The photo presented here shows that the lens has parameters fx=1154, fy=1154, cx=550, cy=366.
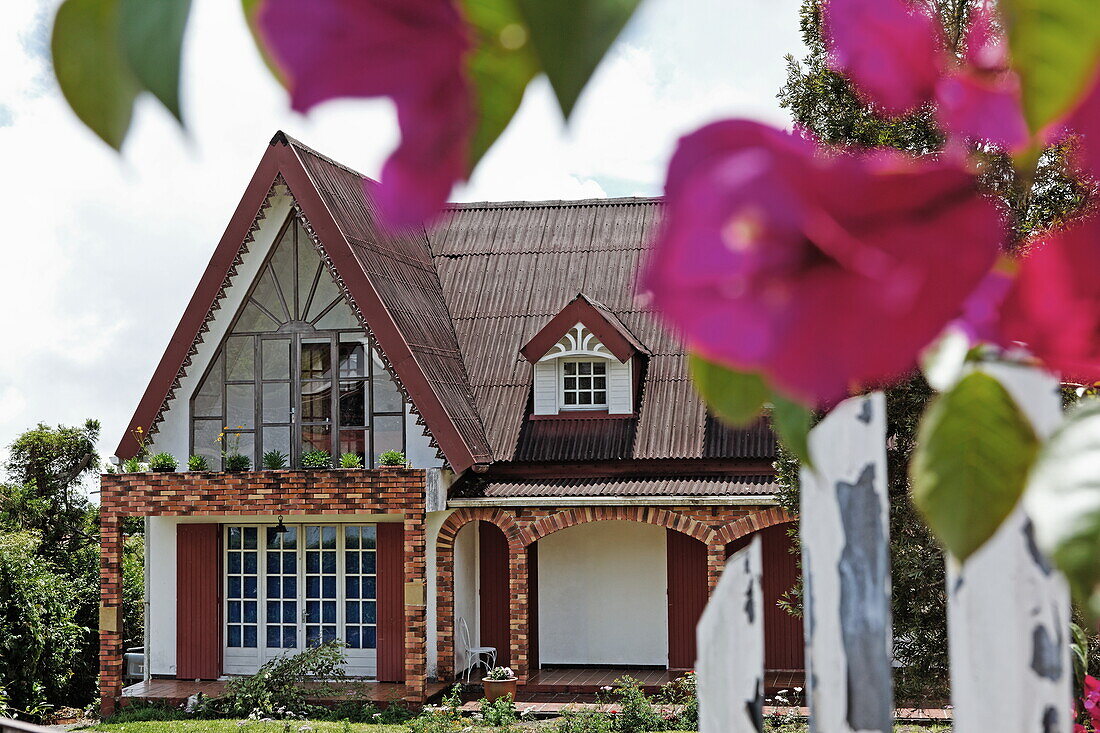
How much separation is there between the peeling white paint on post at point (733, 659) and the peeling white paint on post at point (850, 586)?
0.30ft

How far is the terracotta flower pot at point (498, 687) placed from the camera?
1191cm

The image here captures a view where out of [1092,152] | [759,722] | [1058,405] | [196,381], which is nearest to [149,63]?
[1092,152]

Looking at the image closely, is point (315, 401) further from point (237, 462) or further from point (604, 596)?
A: point (604, 596)

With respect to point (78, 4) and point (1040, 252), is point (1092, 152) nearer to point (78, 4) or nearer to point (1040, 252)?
point (1040, 252)

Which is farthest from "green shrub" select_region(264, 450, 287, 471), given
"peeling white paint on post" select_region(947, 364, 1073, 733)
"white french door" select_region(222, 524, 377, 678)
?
"peeling white paint on post" select_region(947, 364, 1073, 733)

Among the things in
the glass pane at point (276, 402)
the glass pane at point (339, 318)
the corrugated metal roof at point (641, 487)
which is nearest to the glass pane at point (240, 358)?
the glass pane at point (276, 402)

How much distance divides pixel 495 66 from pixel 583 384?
44.0 feet

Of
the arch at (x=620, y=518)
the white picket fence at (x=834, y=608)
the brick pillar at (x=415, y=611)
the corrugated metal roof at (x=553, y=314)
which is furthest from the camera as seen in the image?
the corrugated metal roof at (x=553, y=314)

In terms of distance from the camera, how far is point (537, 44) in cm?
25

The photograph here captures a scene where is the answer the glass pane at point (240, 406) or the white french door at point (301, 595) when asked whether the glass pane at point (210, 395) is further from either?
the white french door at point (301, 595)

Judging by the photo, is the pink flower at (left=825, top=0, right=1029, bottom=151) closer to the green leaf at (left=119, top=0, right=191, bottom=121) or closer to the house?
the green leaf at (left=119, top=0, right=191, bottom=121)

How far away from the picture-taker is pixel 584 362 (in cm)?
1362

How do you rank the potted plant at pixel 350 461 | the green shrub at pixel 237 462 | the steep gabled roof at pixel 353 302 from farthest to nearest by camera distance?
the green shrub at pixel 237 462
the potted plant at pixel 350 461
the steep gabled roof at pixel 353 302

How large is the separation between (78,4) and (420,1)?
9 centimetres
